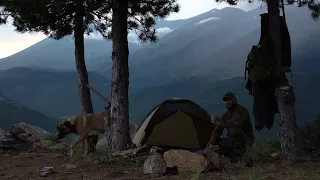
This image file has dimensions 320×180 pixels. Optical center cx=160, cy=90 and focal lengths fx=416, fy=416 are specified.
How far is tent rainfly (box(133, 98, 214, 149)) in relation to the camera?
37.7 ft

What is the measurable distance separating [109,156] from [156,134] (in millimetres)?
2701

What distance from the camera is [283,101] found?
7348 mm

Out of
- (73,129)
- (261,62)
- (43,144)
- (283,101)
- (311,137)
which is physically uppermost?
(261,62)

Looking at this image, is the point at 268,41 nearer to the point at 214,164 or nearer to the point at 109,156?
the point at 214,164

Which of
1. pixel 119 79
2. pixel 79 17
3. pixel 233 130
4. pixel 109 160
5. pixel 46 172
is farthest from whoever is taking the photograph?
pixel 79 17

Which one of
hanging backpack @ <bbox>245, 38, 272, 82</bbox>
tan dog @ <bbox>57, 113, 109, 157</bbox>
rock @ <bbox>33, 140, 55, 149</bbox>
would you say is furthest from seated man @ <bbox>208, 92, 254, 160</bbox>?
rock @ <bbox>33, 140, 55, 149</bbox>

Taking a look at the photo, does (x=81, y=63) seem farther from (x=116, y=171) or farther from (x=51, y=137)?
(x=116, y=171)

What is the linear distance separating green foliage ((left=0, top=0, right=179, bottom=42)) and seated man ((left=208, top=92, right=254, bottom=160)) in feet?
21.7

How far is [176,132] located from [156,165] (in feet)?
15.4

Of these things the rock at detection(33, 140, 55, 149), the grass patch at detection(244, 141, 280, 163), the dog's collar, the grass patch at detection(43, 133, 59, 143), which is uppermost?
the dog's collar

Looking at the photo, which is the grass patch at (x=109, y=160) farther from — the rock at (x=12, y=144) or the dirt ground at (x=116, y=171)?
the rock at (x=12, y=144)

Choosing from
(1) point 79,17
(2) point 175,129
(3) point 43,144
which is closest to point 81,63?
(1) point 79,17

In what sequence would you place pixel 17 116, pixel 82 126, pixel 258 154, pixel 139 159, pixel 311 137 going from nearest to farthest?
pixel 258 154 < pixel 139 159 < pixel 311 137 < pixel 82 126 < pixel 17 116

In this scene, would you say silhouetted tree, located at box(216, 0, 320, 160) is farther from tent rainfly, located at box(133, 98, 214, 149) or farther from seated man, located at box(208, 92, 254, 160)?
tent rainfly, located at box(133, 98, 214, 149)
